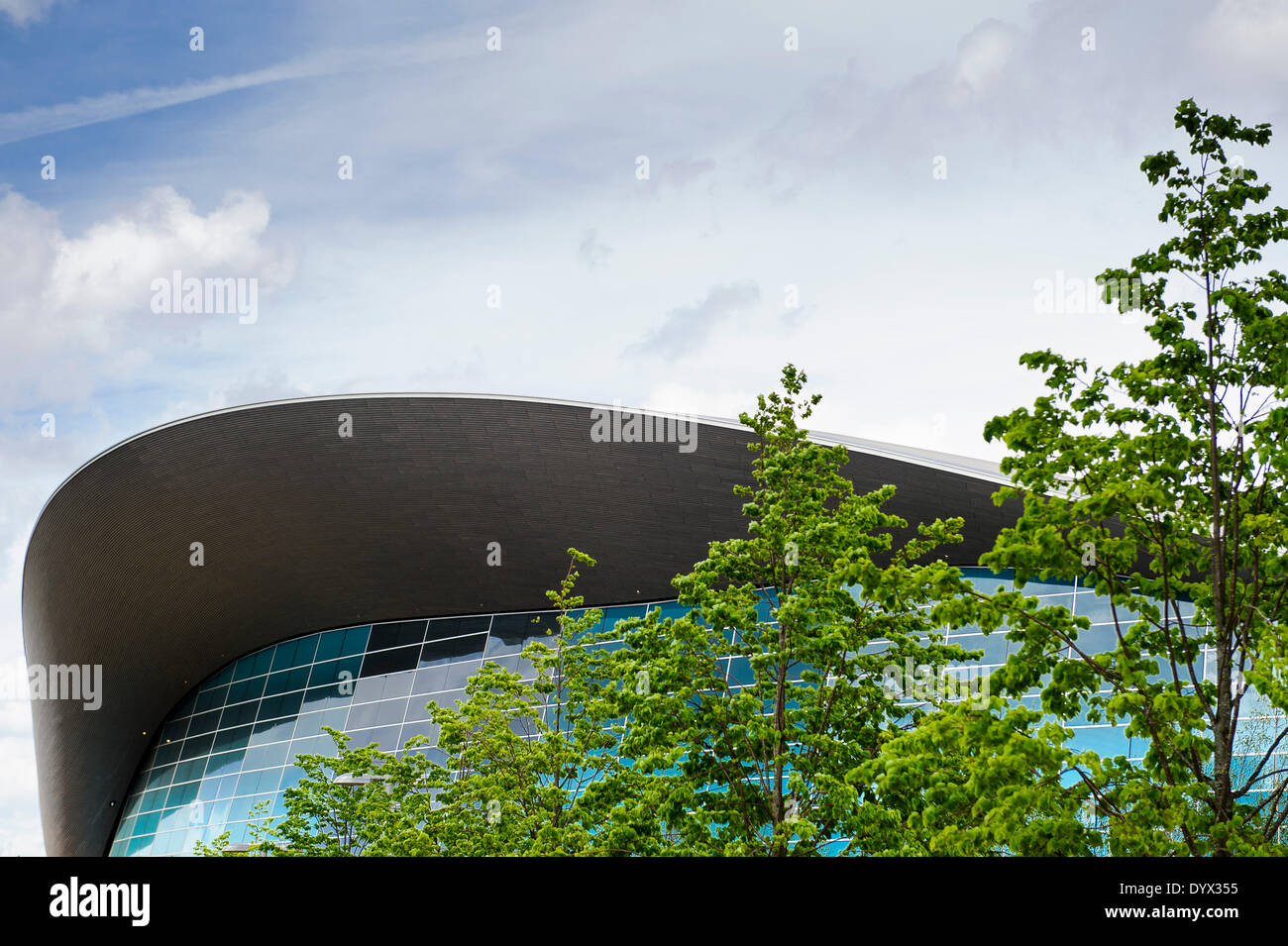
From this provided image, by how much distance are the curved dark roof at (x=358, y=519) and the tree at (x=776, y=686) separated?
12.3 m

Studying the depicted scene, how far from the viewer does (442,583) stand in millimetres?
32406

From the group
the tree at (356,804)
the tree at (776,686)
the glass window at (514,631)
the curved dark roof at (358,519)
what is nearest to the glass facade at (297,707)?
the glass window at (514,631)

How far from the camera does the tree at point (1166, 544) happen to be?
24.3 ft

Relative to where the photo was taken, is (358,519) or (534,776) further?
(358,519)

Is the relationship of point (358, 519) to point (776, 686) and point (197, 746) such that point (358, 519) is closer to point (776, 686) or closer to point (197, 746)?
point (197, 746)

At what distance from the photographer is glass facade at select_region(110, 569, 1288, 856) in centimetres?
3128

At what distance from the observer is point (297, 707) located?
3394 centimetres

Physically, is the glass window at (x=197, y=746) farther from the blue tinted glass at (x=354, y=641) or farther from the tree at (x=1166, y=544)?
the tree at (x=1166, y=544)

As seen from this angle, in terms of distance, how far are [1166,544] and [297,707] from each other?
3050 centimetres

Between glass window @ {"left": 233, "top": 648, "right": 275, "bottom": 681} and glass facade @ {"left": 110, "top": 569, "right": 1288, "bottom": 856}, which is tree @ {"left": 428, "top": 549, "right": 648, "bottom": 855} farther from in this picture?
glass window @ {"left": 233, "top": 648, "right": 275, "bottom": 681}

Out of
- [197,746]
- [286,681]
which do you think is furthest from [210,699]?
[286,681]
